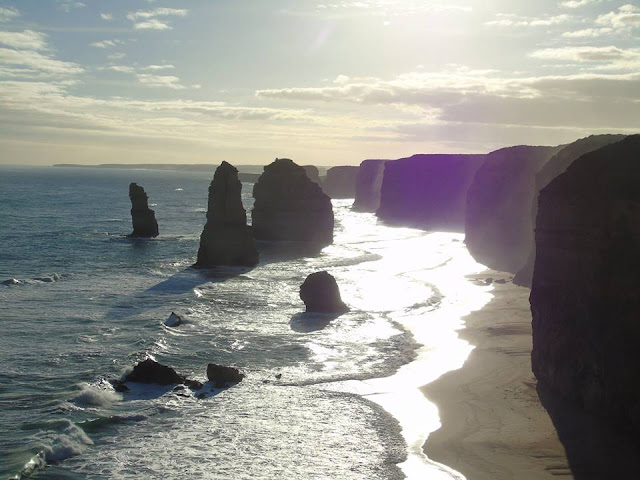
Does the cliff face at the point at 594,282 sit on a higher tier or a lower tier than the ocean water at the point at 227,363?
higher

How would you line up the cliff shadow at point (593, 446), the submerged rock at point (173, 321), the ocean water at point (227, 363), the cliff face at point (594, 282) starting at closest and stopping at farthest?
the cliff shadow at point (593, 446) → the ocean water at point (227, 363) → the cliff face at point (594, 282) → the submerged rock at point (173, 321)

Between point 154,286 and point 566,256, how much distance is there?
31224 mm

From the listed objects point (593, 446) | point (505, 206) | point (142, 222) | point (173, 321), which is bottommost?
point (173, 321)

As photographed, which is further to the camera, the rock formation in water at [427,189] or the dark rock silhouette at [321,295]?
the rock formation in water at [427,189]

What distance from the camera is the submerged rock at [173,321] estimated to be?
33938 millimetres

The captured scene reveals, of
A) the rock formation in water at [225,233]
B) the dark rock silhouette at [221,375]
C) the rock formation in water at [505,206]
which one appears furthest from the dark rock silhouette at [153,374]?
the rock formation in water at [505,206]

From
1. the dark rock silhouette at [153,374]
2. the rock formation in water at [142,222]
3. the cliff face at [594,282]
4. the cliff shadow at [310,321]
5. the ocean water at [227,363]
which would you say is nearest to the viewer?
the ocean water at [227,363]

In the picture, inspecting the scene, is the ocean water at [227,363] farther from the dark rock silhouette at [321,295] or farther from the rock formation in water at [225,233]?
the rock formation in water at [225,233]

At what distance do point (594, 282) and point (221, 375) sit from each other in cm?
1329

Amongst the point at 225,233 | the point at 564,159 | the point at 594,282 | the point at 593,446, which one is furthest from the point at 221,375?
the point at 225,233

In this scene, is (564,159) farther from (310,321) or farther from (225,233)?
(225,233)

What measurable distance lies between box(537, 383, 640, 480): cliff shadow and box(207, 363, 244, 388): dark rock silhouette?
36.6ft

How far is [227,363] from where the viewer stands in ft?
90.4

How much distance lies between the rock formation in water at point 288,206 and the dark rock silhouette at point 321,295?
37557 mm
